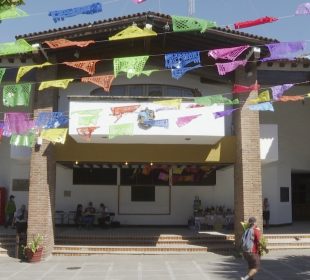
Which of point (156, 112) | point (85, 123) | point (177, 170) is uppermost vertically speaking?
point (156, 112)

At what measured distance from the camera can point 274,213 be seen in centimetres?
2206

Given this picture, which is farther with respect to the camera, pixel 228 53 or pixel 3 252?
pixel 3 252

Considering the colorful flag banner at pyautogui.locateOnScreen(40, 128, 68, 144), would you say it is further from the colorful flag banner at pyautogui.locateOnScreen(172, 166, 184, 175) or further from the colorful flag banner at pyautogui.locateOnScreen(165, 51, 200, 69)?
the colorful flag banner at pyautogui.locateOnScreen(172, 166, 184, 175)

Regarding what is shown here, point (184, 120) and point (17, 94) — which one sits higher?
point (17, 94)

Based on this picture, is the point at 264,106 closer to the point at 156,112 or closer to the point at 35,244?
the point at 156,112

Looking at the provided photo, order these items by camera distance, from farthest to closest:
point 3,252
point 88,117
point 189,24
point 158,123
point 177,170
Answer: point 177,170 → point 3,252 → point 158,123 → point 88,117 → point 189,24

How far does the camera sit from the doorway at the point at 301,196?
2484cm

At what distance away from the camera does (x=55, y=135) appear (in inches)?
583

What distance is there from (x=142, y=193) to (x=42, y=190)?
7.19m

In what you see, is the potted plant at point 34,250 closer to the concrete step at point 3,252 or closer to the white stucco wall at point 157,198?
the concrete step at point 3,252

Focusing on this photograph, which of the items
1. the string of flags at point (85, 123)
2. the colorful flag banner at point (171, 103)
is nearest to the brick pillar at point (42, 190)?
the string of flags at point (85, 123)

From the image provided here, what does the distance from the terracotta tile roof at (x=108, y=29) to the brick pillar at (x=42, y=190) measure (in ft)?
7.04

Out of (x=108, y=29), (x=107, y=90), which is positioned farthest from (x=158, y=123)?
(x=108, y=29)

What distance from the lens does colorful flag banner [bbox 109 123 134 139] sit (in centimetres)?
1456
